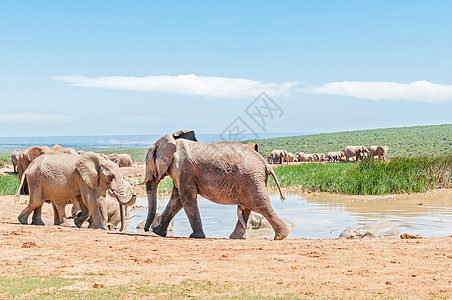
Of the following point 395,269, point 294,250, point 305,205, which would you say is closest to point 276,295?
point 395,269

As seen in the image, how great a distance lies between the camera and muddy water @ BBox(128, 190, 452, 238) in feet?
44.2

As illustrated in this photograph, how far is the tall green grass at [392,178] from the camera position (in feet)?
73.9

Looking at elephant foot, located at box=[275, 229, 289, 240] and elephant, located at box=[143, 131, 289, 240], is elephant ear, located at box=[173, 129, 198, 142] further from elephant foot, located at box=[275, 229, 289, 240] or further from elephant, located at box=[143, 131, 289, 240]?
elephant foot, located at box=[275, 229, 289, 240]

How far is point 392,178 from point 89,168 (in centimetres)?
1484

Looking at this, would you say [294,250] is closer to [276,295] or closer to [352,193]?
[276,295]

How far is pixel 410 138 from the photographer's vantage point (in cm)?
10762

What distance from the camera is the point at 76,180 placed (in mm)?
11773

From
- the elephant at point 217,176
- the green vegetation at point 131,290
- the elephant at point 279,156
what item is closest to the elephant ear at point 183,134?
the elephant at point 217,176

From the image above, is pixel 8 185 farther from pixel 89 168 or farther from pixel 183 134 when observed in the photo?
pixel 183 134

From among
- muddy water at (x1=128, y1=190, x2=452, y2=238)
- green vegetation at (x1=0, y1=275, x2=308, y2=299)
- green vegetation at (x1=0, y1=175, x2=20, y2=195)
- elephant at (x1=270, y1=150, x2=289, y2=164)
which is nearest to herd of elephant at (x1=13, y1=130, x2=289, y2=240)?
muddy water at (x1=128, y1=190, x2=452, y2=238)

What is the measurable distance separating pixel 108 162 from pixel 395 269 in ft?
22.5

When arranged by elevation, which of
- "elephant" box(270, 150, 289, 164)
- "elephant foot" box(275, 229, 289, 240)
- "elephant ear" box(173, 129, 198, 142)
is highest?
"elephant ear" box(173, 129, 198, 142)

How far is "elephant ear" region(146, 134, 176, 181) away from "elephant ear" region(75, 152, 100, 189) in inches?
51.8

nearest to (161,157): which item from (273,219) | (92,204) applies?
(92,204)
